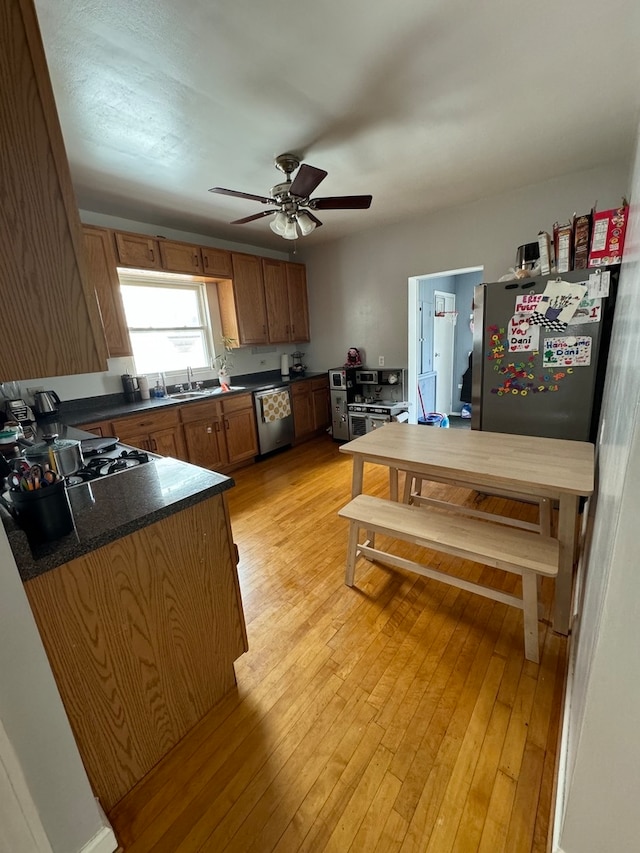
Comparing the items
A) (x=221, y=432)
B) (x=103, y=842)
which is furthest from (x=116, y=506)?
(x=221, y=432)

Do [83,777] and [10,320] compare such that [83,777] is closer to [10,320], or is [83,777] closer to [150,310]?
[10,320]

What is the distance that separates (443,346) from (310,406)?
2327mm

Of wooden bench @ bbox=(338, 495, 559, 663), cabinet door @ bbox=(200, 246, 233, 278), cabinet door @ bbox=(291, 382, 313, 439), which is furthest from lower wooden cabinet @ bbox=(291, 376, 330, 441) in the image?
wooden bench @ bbox=(338, 495, 559, 663)

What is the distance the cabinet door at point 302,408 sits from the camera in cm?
439

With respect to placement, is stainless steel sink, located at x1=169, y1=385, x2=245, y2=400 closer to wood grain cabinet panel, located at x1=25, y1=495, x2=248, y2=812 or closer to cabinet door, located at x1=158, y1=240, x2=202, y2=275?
cabinet door, located at x1=158, y1=240, x2=202, y2=275

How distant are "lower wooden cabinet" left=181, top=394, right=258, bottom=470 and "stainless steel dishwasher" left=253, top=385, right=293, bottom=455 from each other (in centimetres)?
9

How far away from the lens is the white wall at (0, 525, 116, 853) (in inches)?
29.0

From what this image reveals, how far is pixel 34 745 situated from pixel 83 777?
205 mm

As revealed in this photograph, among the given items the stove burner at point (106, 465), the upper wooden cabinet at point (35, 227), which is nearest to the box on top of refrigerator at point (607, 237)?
the upper wooden cabinet at point (35, 227)

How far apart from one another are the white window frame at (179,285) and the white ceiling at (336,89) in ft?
2.18

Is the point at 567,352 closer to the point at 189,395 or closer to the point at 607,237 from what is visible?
the point at 607,237

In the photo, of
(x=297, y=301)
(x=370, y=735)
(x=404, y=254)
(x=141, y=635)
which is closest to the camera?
(x=141, y=635)

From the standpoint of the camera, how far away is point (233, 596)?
4.44 ft

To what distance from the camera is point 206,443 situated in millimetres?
3461
